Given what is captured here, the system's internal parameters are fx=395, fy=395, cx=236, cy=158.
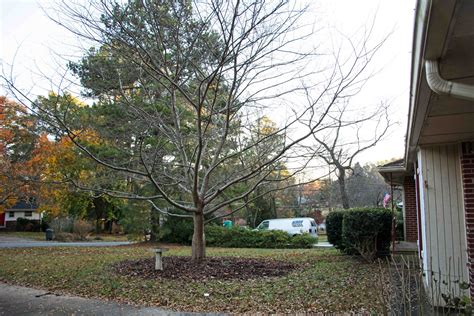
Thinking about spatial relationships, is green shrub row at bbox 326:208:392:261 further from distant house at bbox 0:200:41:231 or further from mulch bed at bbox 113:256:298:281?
distant house at bbox 0:200:41:231

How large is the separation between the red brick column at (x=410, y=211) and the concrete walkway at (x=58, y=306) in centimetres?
1220

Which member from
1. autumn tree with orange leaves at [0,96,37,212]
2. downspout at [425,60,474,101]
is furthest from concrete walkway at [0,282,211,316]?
autumn tree with orange leaves at [0,96,37,212]

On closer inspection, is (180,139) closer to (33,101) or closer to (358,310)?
(33,101)

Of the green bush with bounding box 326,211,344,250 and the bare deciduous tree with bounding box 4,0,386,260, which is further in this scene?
the green bush with bounding box 326,211,344,250

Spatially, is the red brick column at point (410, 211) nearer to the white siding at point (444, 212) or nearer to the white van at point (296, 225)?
the white van at point (296, 225)

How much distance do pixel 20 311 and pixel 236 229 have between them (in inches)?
571

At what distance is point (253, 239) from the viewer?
63.8ft

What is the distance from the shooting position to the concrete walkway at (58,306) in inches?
227

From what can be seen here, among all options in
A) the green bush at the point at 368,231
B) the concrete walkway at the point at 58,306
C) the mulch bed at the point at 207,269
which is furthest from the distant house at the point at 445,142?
the concrete walkway at the point at 58,306

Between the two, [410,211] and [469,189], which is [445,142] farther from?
[410,211]

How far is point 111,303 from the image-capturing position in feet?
20.7

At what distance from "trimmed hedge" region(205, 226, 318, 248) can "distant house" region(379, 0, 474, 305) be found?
11.4 meters

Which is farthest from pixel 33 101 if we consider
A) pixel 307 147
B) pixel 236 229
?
pixel 236 229

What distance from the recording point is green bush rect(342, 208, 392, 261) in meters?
10.8
